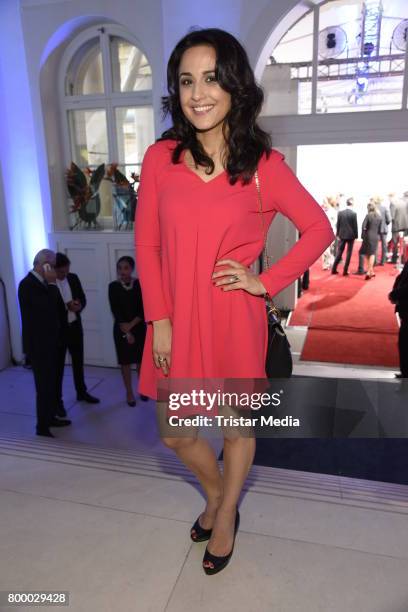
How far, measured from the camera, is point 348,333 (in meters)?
5.77

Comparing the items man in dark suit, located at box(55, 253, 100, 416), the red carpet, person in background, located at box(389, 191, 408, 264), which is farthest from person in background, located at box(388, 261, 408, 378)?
person in background, located at box(389, 191, 408, 264)

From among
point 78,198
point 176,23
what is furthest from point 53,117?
point 176,23

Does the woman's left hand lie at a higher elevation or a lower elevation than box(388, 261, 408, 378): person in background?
higher

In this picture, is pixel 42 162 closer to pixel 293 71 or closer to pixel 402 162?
pixel 293 71

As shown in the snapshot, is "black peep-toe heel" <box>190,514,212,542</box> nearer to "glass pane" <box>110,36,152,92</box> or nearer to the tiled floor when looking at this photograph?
the tiled floor

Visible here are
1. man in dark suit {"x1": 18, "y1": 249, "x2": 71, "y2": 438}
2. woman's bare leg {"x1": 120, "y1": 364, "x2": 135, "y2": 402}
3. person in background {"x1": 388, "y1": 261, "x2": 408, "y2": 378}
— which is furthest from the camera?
woman's bare leg {"x1": 120, "y1": 364, "x2": 135, "y2": 402}

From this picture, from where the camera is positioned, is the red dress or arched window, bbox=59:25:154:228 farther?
arched window, bbox=59:25:154:228

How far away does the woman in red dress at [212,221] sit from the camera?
1.22m

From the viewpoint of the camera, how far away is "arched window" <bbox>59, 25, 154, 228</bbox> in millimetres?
4715

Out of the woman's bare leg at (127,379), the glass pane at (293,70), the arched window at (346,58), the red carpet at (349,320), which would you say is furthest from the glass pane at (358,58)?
the woman's bare leg at (127,379)

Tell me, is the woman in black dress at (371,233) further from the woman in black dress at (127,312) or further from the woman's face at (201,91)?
the woman's face at (201,91)

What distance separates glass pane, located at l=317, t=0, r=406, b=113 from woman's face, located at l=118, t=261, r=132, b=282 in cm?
221

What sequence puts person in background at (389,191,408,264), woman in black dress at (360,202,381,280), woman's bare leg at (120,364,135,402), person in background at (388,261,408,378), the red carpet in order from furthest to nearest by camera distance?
person in background at (389,191,408,264) → woman in black dress at (360,202,381,280) → the red carpet → woman's bare leg at (120,364,135,402) → person in background at (388,261,408,378)

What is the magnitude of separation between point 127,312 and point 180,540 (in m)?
2.75
